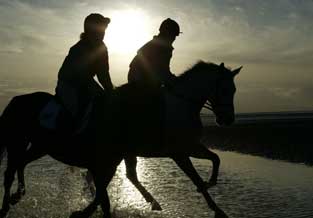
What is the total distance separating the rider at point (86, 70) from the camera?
7.93 m

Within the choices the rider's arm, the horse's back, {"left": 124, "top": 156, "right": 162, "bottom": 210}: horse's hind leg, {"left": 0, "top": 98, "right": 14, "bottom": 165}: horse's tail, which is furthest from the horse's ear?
{"left": 0, "top": 98, "right": 14, "bottom": 165}: horse's tail

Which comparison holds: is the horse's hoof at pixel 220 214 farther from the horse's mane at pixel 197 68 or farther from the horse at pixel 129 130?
the horse's mane at pixel 197 68

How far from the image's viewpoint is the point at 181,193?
12.3 metres

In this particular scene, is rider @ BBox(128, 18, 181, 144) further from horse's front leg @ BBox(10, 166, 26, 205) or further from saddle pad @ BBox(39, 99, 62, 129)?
horse's front leg @ BBox(10, 166, 26, 205)

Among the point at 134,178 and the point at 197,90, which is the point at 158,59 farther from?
the point at 134,178

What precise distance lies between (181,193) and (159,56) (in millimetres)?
4569

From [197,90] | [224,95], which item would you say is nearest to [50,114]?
[197,90]

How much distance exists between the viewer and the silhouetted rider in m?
9.20

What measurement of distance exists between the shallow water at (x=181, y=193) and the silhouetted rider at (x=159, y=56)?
2.93 m

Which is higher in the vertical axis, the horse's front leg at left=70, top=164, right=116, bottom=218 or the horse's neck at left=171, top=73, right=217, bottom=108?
the horse's neck at left=171, top=73, right=217, bottom=108

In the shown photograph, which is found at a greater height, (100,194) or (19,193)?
(100,194)

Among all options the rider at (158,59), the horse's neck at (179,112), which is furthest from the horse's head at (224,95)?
the rider at (158,59)

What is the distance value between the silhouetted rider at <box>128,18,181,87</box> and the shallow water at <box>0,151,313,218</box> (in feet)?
9.62

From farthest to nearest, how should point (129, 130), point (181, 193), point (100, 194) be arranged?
point (181, 193)
point (129, 130)
point (100, 194)
